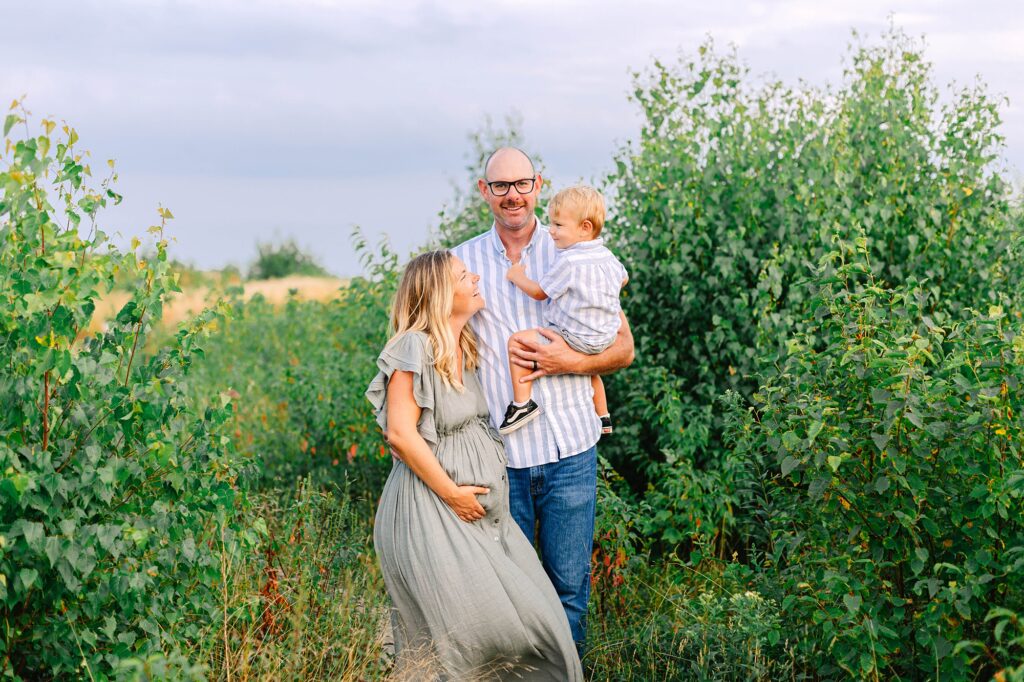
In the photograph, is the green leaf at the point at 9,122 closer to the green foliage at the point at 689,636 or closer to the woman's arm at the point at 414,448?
the woman's arm at the point at 414,448

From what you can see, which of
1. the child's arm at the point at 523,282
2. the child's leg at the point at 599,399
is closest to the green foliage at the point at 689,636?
Answer: the child's leg at the point at 599,399

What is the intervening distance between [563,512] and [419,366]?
92cm

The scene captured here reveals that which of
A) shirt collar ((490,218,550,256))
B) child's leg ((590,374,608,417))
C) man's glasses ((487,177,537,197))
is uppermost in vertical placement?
man's glasses ((487,177,537,197))

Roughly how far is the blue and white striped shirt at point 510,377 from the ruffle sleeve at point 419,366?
439 millimetres

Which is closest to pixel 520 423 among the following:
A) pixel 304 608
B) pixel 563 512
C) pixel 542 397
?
pixel 542 397

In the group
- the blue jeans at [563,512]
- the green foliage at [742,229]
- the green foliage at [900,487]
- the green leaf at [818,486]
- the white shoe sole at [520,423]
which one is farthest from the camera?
→ the green foliage at [742,229]

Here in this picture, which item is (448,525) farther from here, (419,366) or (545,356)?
(545,356)

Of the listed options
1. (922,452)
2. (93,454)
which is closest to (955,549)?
(922,452)

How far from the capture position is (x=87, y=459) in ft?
10.9

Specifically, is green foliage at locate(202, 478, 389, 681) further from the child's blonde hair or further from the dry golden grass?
the dry golden grass

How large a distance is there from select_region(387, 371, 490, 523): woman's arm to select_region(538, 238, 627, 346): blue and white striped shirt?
29.9 inches

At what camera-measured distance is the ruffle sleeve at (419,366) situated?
3.75 meters

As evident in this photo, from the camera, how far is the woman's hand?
3.77 m

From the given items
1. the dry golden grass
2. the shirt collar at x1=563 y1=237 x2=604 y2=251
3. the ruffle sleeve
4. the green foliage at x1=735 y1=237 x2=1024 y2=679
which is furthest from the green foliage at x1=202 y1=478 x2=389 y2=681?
the dry golden grass
